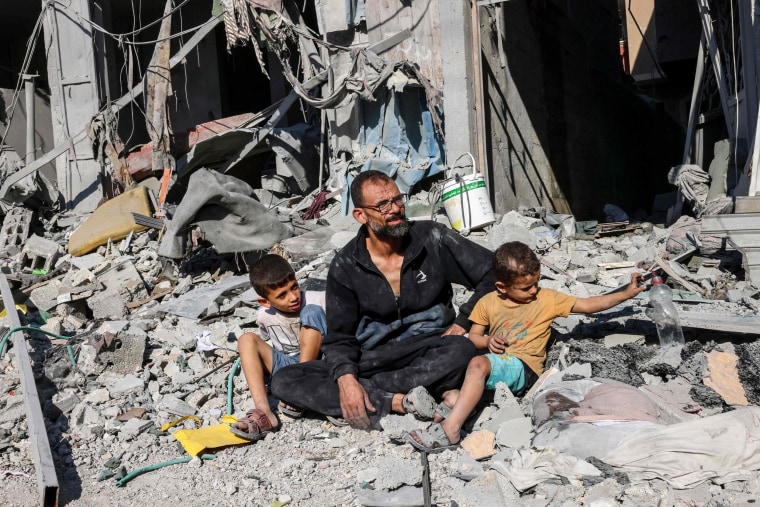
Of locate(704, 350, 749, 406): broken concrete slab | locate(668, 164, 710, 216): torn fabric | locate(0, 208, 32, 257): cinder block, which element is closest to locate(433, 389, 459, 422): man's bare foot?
locate(704, 350, 749, 406): broken concrete slab

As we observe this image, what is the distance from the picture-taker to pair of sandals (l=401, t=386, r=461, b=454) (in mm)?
3516

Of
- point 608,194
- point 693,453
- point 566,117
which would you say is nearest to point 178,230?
point 693,453

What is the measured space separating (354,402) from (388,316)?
0.55 m

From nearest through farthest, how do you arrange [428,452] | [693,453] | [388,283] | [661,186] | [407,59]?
[693,453]
[428,452]
[388,283]
[407,59]
[661,186]

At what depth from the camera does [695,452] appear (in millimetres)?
2979

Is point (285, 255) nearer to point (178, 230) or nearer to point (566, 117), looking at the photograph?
point (178, 230)

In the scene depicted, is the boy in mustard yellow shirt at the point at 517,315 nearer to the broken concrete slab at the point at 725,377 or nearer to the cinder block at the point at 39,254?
the broken concrete slab at the point at 725,377

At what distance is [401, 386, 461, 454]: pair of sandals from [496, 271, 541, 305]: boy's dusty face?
2.28 ft

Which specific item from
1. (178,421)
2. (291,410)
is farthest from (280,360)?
(178,421)

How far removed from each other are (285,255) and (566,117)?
701 cm

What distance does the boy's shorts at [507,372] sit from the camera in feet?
12.8

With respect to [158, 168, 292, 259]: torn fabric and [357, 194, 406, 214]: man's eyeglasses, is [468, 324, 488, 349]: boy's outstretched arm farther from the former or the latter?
[158, 168, 292, 259]: torn fabric

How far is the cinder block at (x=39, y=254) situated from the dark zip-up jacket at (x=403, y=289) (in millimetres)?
5824

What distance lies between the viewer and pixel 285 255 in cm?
718
